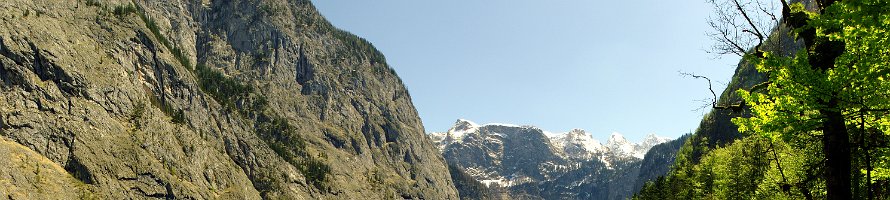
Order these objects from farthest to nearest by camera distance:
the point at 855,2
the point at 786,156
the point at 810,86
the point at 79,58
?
1. the point at 79,58
2. the point at 786,156
3. the point at 810,86
4. the point at 855,2

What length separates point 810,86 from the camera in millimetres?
13727

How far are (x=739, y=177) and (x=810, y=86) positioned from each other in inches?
1470

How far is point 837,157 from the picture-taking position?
1475 centimetres

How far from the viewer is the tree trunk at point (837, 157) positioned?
571 inches

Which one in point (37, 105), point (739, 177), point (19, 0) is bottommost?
point (37, 105)

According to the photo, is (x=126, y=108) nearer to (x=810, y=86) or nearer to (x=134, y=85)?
(x=134, y=85)

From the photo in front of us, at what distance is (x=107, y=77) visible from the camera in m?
170

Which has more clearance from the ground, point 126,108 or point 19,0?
point 19,0

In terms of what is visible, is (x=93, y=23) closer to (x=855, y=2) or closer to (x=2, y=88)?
(x=2, y=88)

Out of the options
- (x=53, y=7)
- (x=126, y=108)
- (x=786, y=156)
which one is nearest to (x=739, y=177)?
(x=786, y=156)

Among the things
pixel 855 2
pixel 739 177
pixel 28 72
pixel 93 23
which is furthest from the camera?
pixel 93 23

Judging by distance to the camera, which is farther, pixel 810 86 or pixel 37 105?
pixel 37 105

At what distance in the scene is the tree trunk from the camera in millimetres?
14492

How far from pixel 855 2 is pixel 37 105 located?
16911 centimetres
